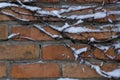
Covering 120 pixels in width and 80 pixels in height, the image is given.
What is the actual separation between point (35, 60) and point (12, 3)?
0.92ft

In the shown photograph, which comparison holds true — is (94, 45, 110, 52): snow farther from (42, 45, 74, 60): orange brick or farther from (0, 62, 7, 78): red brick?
(0, 62, 7, 78): red brick

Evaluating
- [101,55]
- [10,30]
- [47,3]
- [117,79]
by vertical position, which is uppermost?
[47,3]

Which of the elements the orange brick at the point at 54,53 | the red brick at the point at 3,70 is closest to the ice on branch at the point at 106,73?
the orange brick at the point at 54,53

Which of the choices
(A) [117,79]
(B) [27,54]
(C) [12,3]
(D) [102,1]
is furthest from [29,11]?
(A) [117,79]

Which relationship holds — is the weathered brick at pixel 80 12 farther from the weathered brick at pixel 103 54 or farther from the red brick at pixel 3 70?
the red brick at pixel 3 70

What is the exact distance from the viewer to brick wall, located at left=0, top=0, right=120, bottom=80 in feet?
4.14

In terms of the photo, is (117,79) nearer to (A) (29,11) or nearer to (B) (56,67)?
(B) (56,67)

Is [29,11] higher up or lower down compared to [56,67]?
higher up

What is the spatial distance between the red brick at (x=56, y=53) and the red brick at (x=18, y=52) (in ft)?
0.13

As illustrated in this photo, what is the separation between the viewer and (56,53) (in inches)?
49.8

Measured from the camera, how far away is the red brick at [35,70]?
1260mm

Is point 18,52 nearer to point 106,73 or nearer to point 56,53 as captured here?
point 56,53

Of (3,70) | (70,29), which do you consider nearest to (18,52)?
(3,70)

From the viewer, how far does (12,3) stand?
1.27 metres
